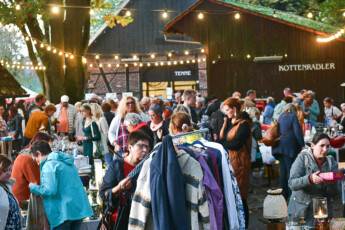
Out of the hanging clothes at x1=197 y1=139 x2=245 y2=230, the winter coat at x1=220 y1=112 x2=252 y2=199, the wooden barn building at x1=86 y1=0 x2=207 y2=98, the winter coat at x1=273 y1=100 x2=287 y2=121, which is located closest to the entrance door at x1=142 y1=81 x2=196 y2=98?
the wooden barn building at x1=86 y1=0 x2=207 y2=98

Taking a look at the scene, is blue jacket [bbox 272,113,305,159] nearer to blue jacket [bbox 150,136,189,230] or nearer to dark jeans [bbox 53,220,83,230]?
dark jeans [bbox 53,220,83,230]

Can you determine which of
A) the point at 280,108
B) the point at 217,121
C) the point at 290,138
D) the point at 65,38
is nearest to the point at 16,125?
the point at 65,38

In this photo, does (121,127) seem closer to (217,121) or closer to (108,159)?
(108,159)

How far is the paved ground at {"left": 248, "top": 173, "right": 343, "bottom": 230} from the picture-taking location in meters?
8.94

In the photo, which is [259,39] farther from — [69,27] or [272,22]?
[69,27]

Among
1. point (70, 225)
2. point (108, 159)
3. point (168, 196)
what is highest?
point (168, 196)

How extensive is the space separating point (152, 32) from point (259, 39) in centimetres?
1304

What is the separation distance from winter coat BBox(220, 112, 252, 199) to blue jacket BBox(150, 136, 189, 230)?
3629 millimetres

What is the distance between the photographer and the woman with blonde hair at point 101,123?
11.6m

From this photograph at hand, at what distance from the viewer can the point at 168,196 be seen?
4.55 metres

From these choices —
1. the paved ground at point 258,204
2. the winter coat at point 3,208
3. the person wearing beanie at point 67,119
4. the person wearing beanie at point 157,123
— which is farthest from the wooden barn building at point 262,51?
the winter coat at point 3,208

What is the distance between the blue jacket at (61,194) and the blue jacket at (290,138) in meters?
4.68

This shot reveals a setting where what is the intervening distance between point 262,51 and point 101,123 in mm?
13442

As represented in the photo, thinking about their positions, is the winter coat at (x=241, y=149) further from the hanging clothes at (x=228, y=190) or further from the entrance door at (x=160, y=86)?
the entrance door at (x=160, y=86)
